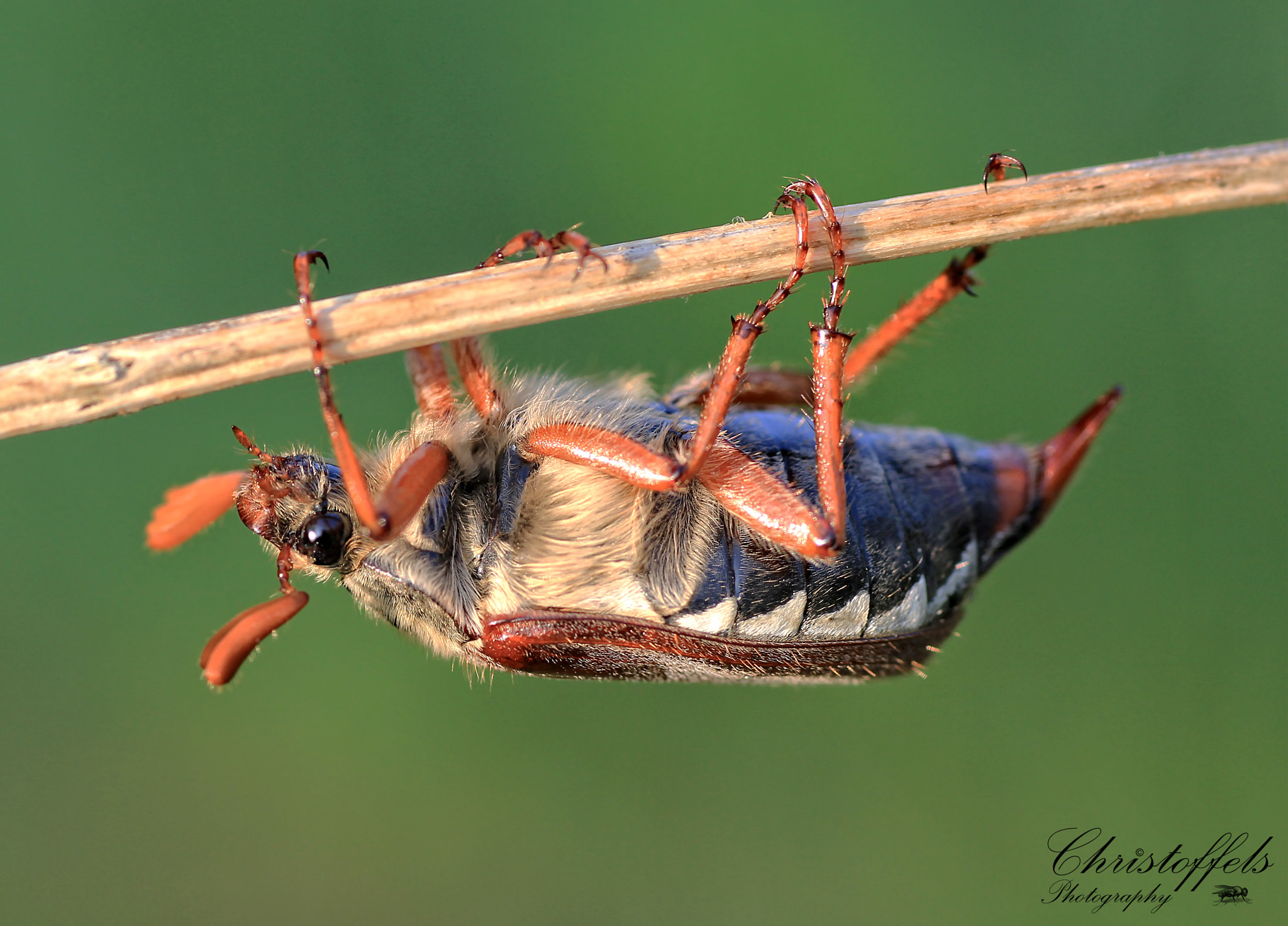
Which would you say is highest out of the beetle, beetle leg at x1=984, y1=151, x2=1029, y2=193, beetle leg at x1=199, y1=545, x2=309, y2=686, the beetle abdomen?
beetle leg at x1=984, y1=151, x2=1029, y2=193

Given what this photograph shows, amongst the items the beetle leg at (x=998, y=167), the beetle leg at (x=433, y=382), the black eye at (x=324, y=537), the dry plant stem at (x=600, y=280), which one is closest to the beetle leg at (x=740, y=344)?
the dry plant stem at (x=600, y=280)

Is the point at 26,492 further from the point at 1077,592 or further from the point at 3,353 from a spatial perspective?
the point at 1077,592

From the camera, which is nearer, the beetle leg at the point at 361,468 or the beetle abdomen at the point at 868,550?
the beetle leg at the point at 361,468

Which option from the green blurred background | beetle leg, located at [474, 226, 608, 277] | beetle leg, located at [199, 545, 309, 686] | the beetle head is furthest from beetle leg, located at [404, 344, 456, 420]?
the green blurred background

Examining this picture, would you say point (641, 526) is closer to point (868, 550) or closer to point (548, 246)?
point (868, 550)

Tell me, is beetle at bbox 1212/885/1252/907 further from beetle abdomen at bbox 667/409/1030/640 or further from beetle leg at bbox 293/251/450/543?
beetle leg at bbox 293/251/450/543

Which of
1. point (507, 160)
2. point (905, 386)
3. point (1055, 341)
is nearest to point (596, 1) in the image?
point (507, 160)

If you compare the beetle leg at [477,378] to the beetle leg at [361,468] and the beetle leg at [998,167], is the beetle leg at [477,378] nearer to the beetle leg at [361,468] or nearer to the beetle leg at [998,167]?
the beetle leg at [361,468]
